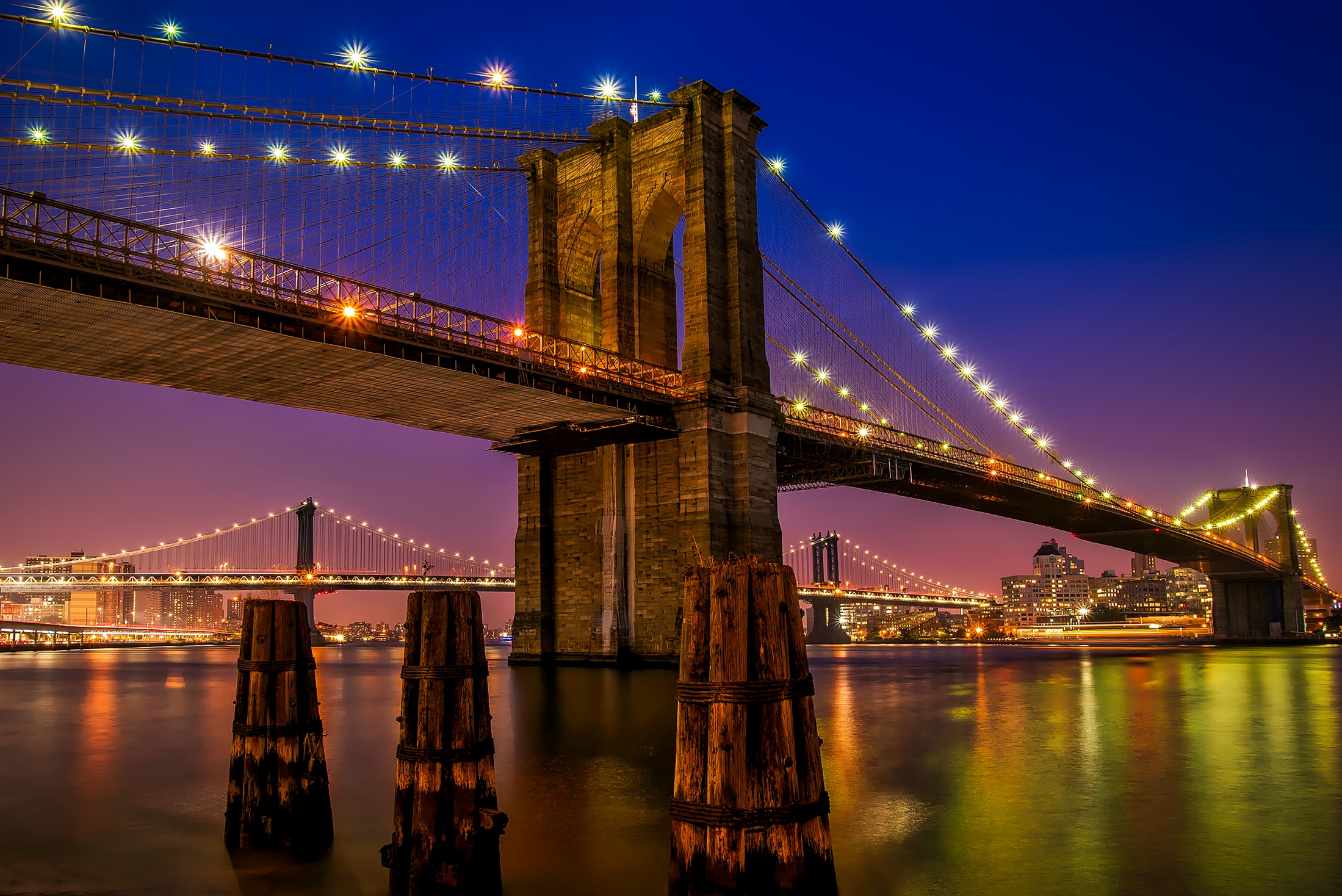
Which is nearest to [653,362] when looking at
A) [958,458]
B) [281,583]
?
[958,458]

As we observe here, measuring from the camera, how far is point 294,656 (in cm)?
958

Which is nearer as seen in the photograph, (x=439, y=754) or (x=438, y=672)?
(x=439, y=754)

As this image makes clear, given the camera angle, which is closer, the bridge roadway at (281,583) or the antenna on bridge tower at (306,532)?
the bridge roadway at (281,583)

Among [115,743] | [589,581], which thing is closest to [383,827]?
[115,743]

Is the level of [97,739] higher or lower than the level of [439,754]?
lower

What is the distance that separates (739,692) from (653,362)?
41.5m

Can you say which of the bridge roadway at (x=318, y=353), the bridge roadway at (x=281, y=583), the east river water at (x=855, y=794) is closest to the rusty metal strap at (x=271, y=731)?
the east river water at (x=855, y=794)

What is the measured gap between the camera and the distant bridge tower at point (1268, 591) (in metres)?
98.3

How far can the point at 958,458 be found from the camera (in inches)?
2427

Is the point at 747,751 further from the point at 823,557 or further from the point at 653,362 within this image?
the point at 823,557

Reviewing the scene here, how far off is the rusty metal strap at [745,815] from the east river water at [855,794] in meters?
3.44

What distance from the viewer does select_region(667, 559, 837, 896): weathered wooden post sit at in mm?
5695

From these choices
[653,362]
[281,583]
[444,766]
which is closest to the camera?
[444,766]

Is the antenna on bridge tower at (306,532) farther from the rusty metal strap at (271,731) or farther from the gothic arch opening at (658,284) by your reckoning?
the rusty metal strap at (271,731)
